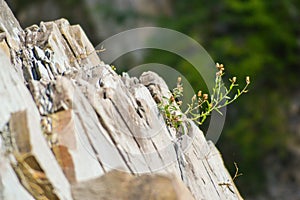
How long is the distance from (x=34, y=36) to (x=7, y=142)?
1.43m

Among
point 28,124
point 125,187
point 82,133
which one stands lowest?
point 125,187

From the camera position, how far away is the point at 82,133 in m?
3.41

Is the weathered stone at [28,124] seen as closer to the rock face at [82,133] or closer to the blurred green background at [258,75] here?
the rock face at [82,133]

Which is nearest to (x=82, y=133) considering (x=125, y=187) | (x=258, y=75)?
(x=125, y=187)

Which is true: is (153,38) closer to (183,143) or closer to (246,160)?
(246,160)

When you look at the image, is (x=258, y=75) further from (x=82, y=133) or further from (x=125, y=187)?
(x=125, y=187)

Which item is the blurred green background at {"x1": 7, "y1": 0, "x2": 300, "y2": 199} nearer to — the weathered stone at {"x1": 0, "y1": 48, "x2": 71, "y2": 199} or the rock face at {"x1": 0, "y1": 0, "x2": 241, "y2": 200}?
the rock face at {"x1": 0, "y1": 0, "x2": 241, "y2": 200}

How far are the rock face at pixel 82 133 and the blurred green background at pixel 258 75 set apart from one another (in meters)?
6.83

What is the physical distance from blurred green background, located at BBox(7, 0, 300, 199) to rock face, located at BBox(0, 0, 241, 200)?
683cm

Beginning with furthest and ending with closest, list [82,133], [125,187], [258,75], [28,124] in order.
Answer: [258,75] → [82,133] → [125,187] → [28,124]

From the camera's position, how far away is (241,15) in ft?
41.0

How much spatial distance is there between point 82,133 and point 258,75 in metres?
9.14

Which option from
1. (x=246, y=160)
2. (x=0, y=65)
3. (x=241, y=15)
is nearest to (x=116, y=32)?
(x=241, y=15)

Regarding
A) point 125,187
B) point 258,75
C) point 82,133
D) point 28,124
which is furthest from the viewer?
point 258,75
